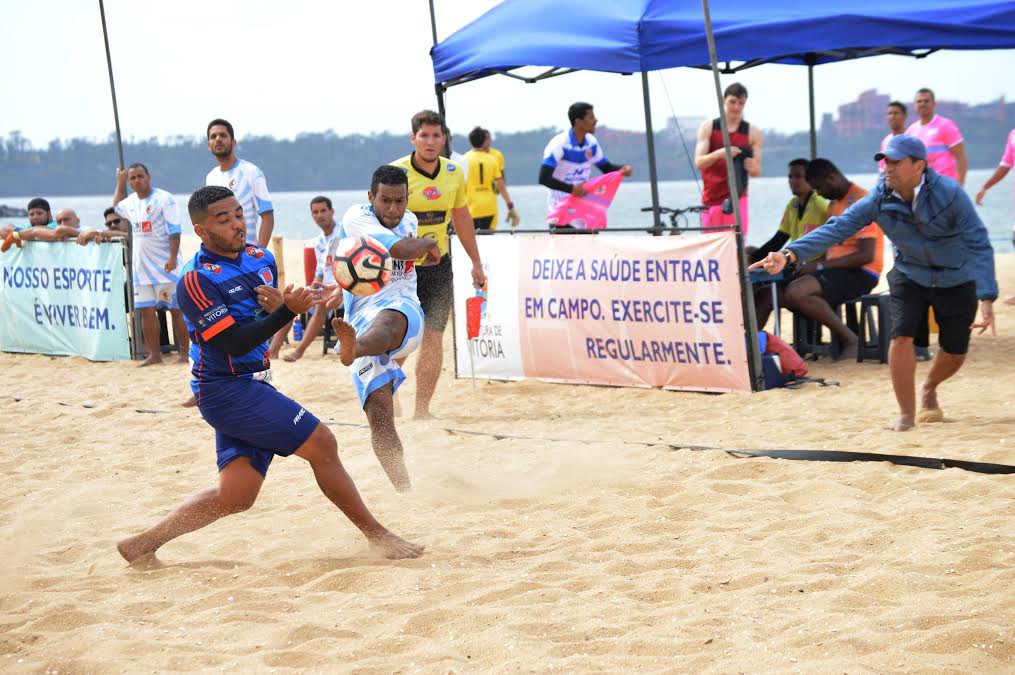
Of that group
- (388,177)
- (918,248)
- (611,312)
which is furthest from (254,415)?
(611,312)

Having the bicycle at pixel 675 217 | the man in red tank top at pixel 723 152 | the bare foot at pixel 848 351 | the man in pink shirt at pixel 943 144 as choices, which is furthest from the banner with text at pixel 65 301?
the man in pink shirt at pixel 943 144

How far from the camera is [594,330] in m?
8.57

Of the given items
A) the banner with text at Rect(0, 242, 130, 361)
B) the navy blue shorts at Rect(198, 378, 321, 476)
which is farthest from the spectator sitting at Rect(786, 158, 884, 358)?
the banner with text at Rect(0, 242, 130, 361)

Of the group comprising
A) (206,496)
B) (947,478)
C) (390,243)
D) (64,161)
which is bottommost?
(947,478)

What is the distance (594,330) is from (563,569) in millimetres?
4529

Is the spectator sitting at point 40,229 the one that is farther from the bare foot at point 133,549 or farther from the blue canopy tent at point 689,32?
the bare foot at point 133,549

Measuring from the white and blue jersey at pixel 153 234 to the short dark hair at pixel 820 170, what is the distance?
6.15 m

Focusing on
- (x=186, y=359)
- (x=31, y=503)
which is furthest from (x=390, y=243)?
(x=186, y=359)

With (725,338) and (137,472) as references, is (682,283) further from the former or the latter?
(137,472)

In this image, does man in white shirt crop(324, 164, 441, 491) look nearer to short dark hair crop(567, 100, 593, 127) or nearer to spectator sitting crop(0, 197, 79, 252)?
short dark hair crop(567, 100, 593, 127)

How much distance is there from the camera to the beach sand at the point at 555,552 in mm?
3385

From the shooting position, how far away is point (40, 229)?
1207cm

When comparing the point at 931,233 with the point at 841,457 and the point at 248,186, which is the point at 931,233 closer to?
the point at 841,457

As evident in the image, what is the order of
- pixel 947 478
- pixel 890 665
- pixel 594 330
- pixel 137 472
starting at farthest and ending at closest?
pixel 594 330 < pixel 137 472 < pixel 947 478 < pixel 890 665
